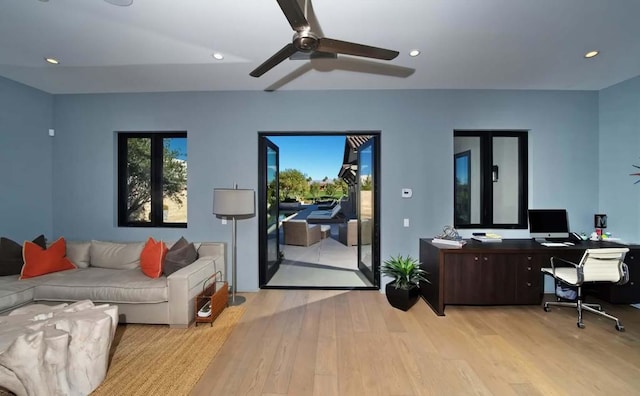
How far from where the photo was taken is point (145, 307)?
277 centimetres

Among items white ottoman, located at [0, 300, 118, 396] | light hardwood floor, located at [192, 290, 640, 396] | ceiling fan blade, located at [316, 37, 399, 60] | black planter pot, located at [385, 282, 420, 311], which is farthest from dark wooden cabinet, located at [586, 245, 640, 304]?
white ottoman, located at [0, 300, 118, 396]

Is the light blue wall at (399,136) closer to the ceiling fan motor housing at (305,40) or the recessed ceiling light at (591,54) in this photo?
the recessed ceiling light at (591,54)

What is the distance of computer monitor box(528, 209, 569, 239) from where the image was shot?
3.50m

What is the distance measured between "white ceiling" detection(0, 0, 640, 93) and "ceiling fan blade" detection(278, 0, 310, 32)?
57 centimetres

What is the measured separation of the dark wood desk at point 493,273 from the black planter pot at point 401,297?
11.6 inches

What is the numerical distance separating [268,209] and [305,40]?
2774mm

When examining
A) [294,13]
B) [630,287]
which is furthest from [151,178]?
[630,287]

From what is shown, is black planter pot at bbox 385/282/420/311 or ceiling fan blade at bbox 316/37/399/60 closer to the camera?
ceiling fan blade at bbox 316/37/399/60

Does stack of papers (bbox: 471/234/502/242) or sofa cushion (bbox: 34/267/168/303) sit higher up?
stack of papers (bbox: 471/234/502/242)

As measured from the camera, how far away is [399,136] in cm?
371

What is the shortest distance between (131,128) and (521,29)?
4.94 metres

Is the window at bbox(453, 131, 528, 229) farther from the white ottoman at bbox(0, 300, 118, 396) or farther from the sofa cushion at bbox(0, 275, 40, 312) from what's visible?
the sofa cushion at bbox(0, 275, 40, 312)

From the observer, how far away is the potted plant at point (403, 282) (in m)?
3.20

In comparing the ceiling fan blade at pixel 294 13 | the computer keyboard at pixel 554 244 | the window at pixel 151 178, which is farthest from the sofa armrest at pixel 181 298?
the computer keyboard at pixel 554 244
